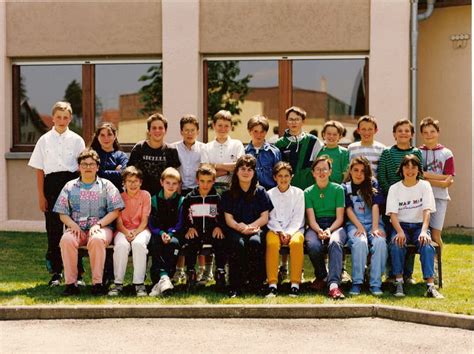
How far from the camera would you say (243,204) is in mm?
8562

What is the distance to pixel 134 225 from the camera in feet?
28.5

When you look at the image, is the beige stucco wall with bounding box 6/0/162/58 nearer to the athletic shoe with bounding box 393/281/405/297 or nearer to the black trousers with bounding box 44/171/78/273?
the black trousers with bounding box 44/171/78/273

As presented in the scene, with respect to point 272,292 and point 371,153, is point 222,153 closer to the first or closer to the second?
point 371,153

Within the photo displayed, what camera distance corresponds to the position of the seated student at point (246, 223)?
27.1 feet

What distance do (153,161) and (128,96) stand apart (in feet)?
18.6

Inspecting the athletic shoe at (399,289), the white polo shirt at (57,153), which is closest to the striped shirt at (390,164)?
the athletic shoe at (399,289)

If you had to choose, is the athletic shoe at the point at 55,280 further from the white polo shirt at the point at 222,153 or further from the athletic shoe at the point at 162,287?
the white polo shirt at the point at 222,153

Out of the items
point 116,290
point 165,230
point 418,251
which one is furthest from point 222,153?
point 418,251

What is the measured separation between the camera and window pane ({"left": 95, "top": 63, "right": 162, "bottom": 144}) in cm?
1423

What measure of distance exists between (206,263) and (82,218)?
1519 mm

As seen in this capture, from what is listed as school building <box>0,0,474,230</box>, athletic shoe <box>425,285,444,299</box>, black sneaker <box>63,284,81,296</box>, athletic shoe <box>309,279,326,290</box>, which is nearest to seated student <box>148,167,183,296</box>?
black sneaker <box>63,284,81,296</box>

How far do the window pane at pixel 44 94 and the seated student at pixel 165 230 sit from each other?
20.3 feet

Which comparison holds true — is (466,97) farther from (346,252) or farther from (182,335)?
(182,335)

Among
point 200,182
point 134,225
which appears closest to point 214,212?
point 200,182
